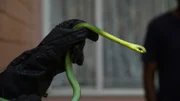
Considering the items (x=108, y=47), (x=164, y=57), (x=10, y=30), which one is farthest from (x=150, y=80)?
(x=108, y=47)

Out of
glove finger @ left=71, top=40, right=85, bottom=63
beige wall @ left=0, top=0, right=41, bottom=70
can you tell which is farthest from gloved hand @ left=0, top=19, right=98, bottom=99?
beige wall @ left=0, top=0, right=41, bottom=70

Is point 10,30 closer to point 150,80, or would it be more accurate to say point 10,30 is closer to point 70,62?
point 70,62

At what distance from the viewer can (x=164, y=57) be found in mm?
2834

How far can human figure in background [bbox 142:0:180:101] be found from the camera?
2.78m

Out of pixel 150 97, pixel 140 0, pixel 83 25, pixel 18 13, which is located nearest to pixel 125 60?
pixel 140 0

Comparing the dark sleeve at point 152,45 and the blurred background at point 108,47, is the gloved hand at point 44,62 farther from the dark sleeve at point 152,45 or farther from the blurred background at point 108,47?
the blurred background at point 108,47

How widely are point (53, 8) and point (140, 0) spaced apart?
3.41 feet

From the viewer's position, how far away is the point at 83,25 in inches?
34.1

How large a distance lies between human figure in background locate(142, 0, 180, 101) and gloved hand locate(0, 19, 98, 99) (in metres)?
1.95

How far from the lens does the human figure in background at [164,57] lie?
278cm

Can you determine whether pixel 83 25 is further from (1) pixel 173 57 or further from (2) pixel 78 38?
(1) pixel 173 57

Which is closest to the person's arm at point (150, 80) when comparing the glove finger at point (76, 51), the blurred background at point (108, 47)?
the glove finger at point (76, 51)

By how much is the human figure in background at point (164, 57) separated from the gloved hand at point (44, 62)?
1.95 meters

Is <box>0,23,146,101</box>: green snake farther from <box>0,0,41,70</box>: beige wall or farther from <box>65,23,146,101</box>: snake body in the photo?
<box>0,0,41,70</box>: beige wall
